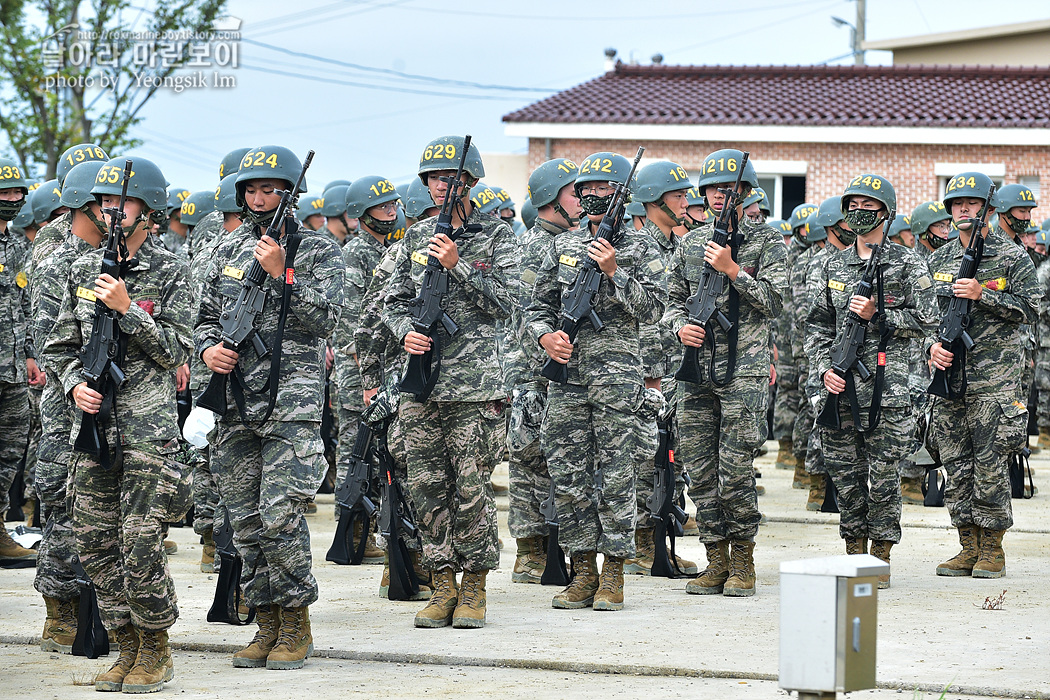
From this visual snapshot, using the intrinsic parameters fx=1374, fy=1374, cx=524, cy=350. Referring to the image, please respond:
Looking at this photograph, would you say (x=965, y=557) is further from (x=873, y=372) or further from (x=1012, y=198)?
(x=1012, y=198)

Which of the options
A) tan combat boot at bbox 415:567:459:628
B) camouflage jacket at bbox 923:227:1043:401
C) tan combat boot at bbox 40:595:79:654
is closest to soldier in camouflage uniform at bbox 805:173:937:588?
camouflage jacket at bbox 923:227:1043:401

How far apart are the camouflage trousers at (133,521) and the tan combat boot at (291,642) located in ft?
2.02

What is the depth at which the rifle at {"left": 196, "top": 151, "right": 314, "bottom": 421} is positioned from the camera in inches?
267

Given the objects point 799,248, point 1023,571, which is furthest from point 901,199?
point 1023,571

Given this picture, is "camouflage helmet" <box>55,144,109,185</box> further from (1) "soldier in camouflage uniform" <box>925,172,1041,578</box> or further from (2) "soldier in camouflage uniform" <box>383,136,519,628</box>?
(1) "soldier in camouflage uniform" <box>925,172,1041,578</box>

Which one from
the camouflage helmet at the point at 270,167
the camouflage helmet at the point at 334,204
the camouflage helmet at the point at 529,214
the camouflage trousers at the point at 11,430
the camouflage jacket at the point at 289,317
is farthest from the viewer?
the camouflage helmet at the point at 529,214

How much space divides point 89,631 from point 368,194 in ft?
14.9

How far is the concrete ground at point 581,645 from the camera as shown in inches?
255

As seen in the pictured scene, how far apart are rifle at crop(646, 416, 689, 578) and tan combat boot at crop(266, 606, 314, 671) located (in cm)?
324

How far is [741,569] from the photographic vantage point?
886cm

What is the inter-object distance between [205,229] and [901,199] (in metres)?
20.3

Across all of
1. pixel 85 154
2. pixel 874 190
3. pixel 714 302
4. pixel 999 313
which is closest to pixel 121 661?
pixel 85 154

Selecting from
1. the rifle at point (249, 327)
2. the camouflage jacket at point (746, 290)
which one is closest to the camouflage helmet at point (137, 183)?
the rifle at point (249, 327)

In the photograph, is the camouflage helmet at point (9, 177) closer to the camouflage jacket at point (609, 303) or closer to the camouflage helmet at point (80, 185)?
the camouflage helmet at point (80, 185)
